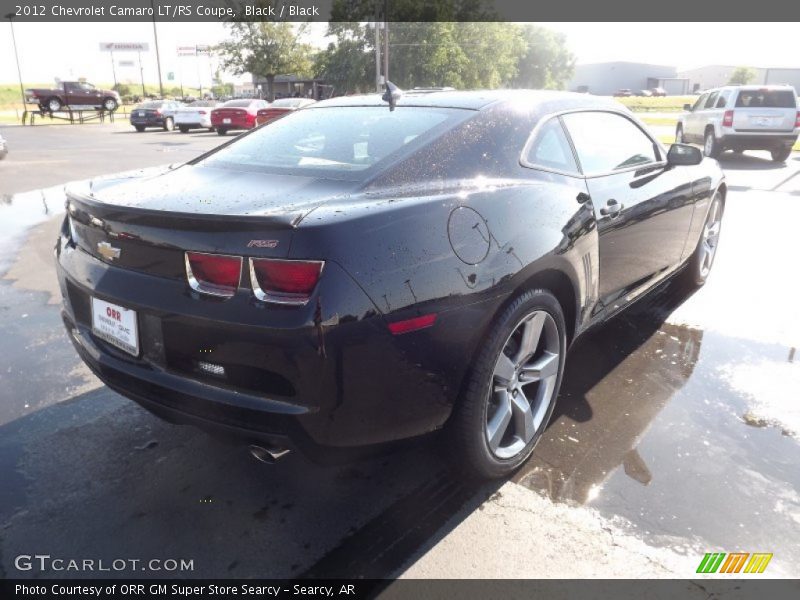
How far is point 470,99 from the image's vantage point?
3.04m

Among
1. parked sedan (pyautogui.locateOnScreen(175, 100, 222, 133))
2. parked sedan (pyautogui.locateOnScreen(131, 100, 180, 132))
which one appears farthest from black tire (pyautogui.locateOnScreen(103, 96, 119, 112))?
parked sedan (pyautogui.locateOnScreen(175, 100, 222, 133))

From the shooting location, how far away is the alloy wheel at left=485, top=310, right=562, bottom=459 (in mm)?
2570

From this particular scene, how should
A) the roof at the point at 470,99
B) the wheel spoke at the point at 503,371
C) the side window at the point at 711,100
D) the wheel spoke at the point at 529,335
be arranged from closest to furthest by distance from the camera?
the wheel spoke at the point at 503,371, the wheel spoke at the point at 529,335, the roof at the point at 470,99, the side window at the point at 711,100

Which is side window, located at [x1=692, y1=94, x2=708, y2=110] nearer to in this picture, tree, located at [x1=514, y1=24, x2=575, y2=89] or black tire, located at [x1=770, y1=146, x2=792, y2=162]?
black tire, located at [x1=770, y1=146, x2=792, y2=162]

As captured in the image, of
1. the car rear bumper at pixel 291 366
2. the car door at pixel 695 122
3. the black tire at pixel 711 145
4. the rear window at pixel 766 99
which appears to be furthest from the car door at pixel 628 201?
the car door at pixel 695 122

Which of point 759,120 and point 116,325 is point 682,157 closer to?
point 116,325

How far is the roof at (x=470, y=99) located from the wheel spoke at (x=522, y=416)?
135 cm

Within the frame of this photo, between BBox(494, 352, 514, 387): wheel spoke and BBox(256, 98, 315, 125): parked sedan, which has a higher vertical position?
BBox(256, 98, 315, 125): parked sedan

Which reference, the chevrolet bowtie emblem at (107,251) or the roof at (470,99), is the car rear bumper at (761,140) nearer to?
the roof at (470,99)

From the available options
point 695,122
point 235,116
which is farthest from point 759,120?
point 235,116

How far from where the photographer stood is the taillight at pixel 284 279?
1.89 m

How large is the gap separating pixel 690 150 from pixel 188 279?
11.7 ft

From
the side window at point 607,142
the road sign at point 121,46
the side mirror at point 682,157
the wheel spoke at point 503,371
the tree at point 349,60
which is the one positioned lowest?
the wheel spoke at point 503,371

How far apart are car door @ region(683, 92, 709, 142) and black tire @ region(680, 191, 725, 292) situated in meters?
12.5
